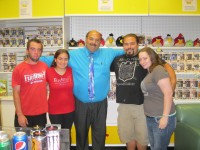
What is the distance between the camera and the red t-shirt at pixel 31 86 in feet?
7.55

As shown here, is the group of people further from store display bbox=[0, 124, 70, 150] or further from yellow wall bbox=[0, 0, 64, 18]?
store display bbox=[0, 124, 70, 150]

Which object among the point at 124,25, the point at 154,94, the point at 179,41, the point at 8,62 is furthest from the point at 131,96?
the point at 8,62

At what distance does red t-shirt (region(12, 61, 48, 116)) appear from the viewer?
90.6 inches

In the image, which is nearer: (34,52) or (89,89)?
(34,52)

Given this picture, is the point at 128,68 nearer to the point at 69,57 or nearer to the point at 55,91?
the point at 69,57

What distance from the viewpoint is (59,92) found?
240cm

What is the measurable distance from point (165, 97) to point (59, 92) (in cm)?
109

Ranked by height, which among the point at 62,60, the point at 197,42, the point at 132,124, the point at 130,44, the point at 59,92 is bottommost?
the point at 132,124

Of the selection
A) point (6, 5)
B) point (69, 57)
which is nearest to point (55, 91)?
point (69, 57)

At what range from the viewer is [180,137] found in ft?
8.84

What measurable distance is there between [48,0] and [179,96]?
2412 mm

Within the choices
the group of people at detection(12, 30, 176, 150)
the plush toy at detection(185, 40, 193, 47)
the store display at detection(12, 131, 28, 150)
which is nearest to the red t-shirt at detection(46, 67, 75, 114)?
the group of people at detection(12, 30, 176, 150)

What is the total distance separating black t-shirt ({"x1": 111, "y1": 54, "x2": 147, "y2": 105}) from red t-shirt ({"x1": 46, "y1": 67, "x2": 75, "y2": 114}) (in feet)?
1.82

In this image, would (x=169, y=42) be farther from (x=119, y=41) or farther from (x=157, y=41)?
(x=119, y=41)
